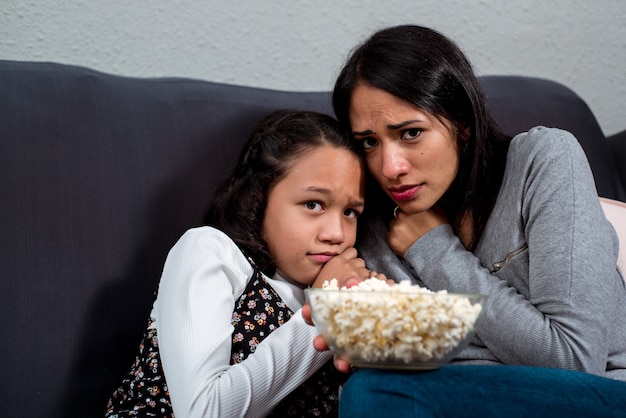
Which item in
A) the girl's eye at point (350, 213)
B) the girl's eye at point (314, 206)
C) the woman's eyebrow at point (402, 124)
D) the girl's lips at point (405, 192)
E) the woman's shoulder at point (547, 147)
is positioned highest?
the woman's eyebrow at point (402, 124)

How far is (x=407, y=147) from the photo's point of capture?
1.26m

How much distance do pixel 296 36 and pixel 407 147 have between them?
69cm

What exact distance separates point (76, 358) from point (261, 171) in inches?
18.0

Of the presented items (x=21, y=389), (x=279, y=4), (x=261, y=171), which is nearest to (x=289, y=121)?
(x=261, y=171)

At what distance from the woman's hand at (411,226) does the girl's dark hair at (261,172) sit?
0.15m

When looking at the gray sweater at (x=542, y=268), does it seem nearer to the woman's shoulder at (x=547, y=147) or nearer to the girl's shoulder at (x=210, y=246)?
the woman's shoulder at (x=547, y=147)

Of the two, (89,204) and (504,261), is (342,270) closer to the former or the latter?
(504,261)

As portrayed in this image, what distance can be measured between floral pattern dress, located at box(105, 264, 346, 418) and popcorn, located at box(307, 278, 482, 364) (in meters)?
A: 0.39

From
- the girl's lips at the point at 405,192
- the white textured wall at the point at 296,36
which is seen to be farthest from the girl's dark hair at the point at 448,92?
the white textured wall at the point at 296,36

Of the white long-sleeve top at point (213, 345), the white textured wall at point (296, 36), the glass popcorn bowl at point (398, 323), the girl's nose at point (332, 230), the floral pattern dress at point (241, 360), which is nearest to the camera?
the glass popcorn bowl at point (398, 323)

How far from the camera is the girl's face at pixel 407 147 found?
1248mm

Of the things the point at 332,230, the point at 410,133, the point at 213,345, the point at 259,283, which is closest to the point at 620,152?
the point at 410,133

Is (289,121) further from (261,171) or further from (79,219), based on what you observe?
(79,219)

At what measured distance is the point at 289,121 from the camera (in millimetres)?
1419
